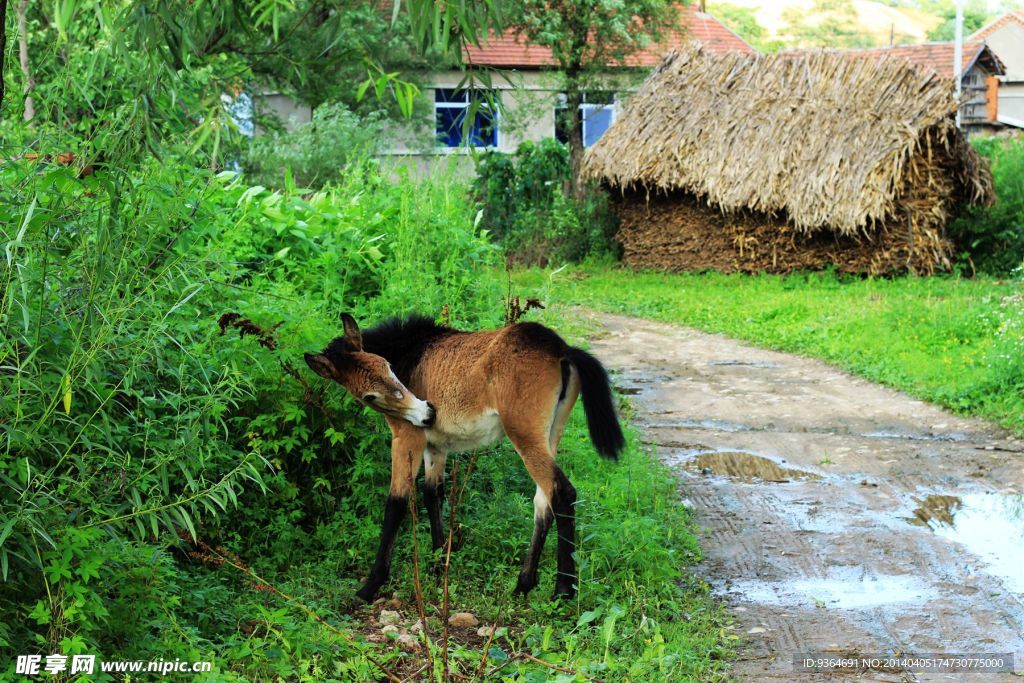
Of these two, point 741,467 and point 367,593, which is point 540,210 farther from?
point 367,593

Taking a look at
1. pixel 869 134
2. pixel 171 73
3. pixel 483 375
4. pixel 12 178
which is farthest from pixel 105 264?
pixel 869 134

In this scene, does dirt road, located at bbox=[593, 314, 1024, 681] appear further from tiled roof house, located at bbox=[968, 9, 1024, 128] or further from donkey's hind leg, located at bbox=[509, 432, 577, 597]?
tiled roof house, located at bbox=[968, 9, 1024, 128]

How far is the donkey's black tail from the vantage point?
15.5 feet

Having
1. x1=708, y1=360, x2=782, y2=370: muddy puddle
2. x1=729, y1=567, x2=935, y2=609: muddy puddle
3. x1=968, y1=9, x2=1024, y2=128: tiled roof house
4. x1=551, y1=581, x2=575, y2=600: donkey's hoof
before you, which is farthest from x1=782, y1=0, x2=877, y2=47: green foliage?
x1=551, y1=581, x2=575, y2=600: donkey's hoof

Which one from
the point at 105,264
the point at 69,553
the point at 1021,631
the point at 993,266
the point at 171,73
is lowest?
the point at 993,266

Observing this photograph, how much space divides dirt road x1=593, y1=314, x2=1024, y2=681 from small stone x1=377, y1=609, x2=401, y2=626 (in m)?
Result: 1.44

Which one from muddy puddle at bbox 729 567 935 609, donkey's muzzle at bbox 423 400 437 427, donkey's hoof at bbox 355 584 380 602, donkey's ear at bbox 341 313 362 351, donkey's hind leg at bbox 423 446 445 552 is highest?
donkey's ear at bbox 341 313 362 351

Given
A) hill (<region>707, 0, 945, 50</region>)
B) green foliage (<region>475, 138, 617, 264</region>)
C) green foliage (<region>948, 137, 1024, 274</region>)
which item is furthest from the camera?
hill (<region>707, 0, 945, 50</region>)

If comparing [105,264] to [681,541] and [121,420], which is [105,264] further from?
[681,541]

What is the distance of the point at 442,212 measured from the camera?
7.77 meters

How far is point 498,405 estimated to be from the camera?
4777mm

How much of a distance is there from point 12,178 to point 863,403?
6.87 meters

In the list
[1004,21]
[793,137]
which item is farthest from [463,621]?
[1004,21]

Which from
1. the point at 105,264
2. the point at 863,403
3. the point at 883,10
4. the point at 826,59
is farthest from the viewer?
the point at 883,10
